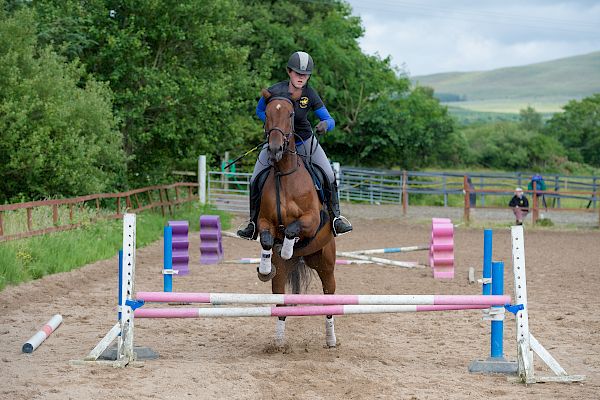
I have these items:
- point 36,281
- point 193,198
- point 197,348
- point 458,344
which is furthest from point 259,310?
point 193,198

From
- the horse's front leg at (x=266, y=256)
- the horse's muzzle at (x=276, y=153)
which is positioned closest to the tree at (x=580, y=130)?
the horse's front leg at (x=266, y=256)

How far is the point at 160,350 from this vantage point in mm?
8477

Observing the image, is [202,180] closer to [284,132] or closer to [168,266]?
[168,266]

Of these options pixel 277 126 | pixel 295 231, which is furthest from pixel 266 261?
pixel 277 126

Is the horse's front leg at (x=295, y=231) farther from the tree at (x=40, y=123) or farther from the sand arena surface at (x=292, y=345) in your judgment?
the tree at (x=40, y=123)

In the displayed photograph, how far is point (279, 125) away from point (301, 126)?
31.3 inches

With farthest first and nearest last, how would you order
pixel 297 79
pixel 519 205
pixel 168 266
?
pixel 519 205, pixel 168 266, pixel 297 79

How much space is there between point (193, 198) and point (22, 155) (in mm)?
9393

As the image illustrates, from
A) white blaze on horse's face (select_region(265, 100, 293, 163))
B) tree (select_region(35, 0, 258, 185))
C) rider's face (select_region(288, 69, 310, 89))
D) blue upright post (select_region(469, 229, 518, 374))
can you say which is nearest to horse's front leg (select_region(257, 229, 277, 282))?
white blaze on horse's face (select_region(265, 100, 293, 163))

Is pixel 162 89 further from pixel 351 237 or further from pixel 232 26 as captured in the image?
pixel 351 237

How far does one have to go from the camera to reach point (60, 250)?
14.4 metres

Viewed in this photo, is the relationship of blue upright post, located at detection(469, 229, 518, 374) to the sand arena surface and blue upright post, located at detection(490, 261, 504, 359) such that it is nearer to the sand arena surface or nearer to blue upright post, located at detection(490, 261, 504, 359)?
blue upright post, located at detection(490, 261, 504, 359)

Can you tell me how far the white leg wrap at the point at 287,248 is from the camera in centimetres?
806

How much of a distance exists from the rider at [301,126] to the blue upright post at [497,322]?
1.71 meters
